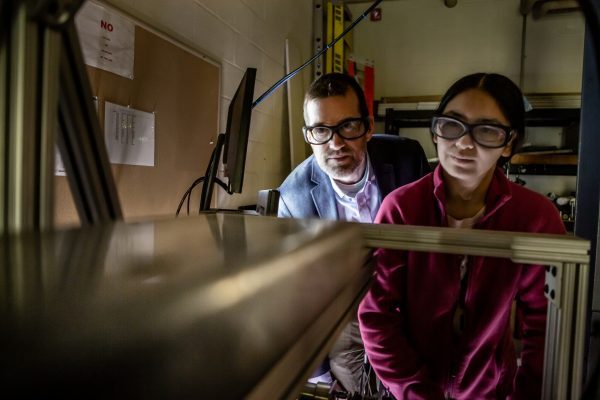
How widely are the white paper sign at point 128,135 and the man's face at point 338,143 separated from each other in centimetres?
57

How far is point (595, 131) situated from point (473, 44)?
287 centimetres

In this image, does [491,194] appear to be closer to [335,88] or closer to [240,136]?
[240,136]

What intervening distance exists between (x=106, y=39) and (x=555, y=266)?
1.26m

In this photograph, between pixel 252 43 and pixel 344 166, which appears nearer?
pixel 344 166

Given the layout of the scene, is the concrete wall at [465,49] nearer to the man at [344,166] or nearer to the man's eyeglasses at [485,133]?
the man at [344,166]

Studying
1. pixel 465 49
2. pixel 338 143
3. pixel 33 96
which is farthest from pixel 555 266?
pixel 465 49

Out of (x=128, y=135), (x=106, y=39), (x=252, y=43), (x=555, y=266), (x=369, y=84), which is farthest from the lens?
(x=369, y=84)

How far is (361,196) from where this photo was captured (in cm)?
151

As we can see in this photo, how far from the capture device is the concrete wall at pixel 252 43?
4.89 ft

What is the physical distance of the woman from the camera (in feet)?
2.77

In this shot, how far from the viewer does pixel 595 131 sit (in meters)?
0.81

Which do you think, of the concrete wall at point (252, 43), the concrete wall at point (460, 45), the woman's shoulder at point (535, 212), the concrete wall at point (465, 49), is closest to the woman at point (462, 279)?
the woman's shoulder at point (535, 212)

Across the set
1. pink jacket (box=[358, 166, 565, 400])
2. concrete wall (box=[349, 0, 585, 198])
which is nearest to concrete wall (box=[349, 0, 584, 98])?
concrete wall (box=[349, 0, 585, 198])

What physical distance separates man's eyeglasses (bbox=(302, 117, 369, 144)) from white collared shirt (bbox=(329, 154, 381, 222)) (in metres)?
0.18
